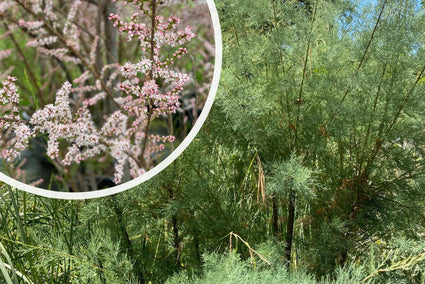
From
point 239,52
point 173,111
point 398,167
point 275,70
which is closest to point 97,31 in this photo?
point 173,111

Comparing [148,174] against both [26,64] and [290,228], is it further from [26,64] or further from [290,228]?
[290,228]

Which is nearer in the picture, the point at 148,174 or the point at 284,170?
the point at 148,174

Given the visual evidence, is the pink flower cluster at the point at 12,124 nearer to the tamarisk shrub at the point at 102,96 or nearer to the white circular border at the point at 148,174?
the tamarisk shrub at the point at 102,96

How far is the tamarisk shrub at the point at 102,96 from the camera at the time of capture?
1.30 metres

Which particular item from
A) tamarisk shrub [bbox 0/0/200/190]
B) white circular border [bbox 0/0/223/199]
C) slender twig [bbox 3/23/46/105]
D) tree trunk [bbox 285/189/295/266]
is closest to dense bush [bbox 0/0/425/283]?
tree trunk [bbox 285/189/295/266]

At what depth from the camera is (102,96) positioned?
135 centimetres

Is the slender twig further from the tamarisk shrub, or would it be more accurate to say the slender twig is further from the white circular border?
the white circular border

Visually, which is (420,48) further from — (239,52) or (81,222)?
(81,222)

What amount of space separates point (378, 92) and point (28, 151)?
1396 millimetres

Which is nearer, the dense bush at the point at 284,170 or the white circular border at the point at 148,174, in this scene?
the white circular border at the point at 148,174

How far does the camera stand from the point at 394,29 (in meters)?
1.97

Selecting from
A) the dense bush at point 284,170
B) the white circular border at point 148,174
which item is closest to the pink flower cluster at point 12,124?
the white circular border at point 148,174

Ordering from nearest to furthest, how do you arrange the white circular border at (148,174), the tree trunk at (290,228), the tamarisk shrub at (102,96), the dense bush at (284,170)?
the tamarisk shrub at (102,96) < the white circular border at (148,174) < the dense bush at (284,170) < the tree trunk at (290,228)

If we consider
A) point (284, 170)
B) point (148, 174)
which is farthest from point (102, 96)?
point (284, 170)
